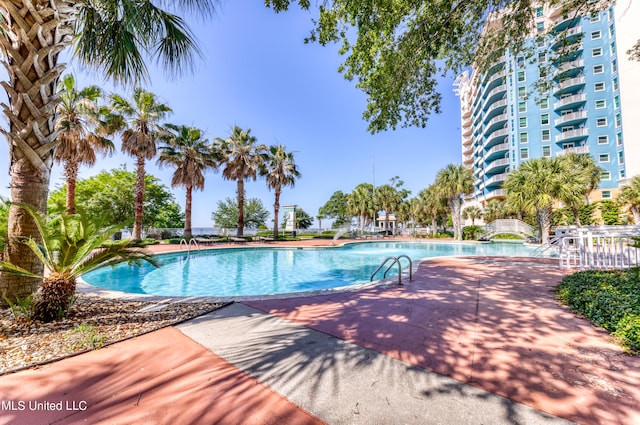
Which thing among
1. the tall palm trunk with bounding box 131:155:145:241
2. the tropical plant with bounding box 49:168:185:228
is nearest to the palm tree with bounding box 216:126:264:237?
the tall palm trunk with bounding box 131:155:145:241

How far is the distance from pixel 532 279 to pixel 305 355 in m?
7.29

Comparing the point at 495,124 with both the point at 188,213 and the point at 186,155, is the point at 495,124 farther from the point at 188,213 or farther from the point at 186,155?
the point at 188,213

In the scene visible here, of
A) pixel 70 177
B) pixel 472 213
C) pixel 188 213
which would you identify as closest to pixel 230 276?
pixel 70 177

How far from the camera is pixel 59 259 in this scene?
3.72 metres

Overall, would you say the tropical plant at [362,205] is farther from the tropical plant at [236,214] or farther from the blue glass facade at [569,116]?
the tropical plant at [236,214]

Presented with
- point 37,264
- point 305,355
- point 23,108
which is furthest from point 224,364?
point 23,108

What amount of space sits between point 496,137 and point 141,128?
47.2 m

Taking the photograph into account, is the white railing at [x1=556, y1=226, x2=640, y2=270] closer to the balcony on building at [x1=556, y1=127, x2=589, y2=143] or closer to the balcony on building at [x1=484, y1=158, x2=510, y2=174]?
the balcony on building at [x1=556, y1=127, x2=589, y2=143]

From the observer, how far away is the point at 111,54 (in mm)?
4523

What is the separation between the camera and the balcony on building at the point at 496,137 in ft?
127

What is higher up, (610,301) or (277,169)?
(277,169)

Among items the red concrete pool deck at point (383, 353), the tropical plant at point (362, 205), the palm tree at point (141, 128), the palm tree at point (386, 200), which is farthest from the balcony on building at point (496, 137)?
the palm tree at point (141, 128)

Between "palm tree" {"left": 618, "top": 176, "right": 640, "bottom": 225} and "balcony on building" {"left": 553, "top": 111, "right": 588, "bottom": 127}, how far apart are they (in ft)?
51.2

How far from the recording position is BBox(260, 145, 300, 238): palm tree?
24938 mm
